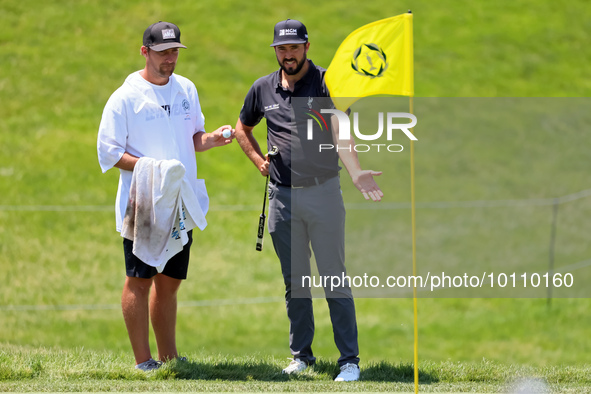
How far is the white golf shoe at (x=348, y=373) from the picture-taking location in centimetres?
567

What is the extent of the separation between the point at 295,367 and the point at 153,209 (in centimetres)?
144

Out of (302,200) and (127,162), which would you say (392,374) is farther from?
(127,162)

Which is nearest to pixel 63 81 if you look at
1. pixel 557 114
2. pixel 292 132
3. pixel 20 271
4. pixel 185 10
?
pixel 185 10

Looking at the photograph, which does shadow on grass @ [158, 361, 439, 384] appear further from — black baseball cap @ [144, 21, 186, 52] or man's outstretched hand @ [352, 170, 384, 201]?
black baseball cap @ [144, 21, 186, 52]

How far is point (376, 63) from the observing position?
547 centimetres

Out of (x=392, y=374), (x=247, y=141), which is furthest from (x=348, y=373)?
(x=247, y=141)

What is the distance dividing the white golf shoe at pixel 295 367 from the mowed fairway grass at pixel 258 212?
0.10 m

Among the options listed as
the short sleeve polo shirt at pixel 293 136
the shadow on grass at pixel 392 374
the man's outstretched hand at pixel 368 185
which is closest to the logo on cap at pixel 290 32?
the short sleeve polo shirt at pixel 293 136

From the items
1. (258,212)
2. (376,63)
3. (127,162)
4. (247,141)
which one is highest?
(376,63)

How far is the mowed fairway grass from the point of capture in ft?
20.6

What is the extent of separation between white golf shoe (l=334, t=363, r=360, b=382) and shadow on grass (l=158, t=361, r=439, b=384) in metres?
0.08

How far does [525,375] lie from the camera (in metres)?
5.75

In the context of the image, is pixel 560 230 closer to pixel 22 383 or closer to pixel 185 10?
pixel 22 383

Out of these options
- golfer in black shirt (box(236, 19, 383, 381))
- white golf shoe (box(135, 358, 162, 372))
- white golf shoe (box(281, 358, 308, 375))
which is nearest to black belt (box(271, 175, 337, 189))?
golfer in black shirt (box(236, 19, 383, 381))
